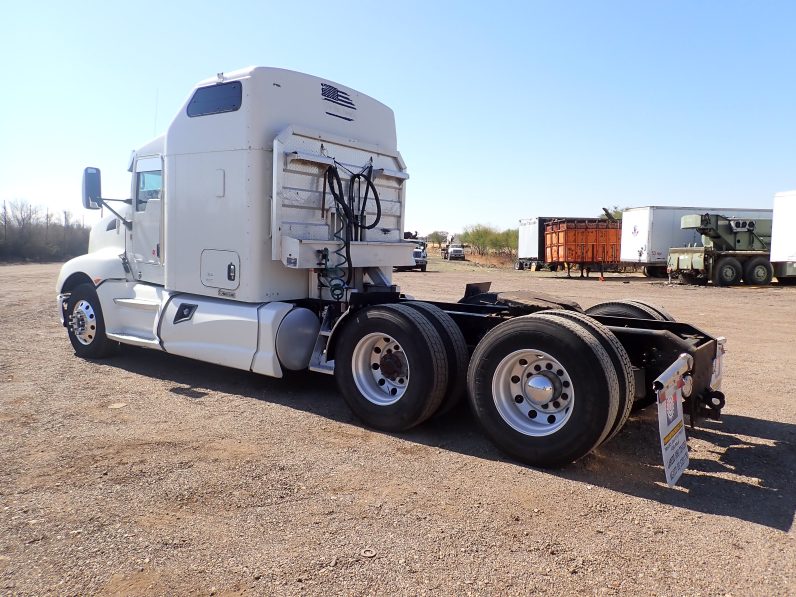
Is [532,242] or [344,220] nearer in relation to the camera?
[344,220]

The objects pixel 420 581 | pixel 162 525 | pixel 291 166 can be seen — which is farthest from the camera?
pixel 291 166

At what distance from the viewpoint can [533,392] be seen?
15.2ft

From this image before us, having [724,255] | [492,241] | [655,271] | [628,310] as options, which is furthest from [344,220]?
[492,241]

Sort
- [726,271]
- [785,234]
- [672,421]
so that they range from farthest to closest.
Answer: [726,271] < [785,234] < [672,421]

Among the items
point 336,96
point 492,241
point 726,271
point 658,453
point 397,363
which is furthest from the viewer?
point 492,241

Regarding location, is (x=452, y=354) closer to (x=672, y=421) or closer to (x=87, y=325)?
(x=672, y=421)

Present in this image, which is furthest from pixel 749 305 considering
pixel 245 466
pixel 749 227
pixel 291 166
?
pixel 245 466

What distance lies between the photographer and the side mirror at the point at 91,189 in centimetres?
802

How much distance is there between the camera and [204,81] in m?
6.75

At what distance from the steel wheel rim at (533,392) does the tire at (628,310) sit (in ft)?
5.59

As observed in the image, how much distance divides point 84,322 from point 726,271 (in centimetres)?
2393

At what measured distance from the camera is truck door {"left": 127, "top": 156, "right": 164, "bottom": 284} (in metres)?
7.71

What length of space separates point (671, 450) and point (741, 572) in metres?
1.08

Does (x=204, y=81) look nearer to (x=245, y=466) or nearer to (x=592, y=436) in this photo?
(x=245, y=466)
